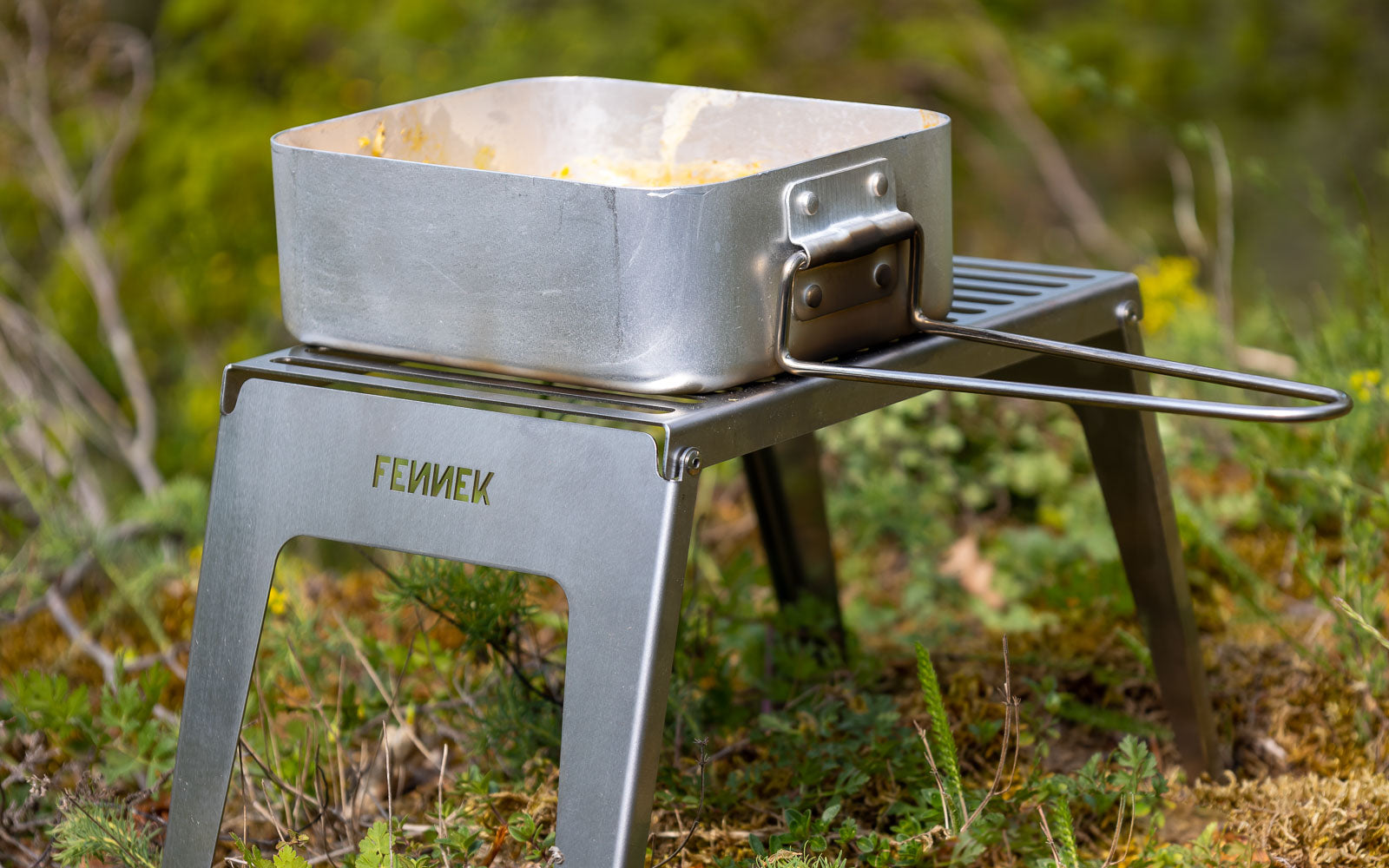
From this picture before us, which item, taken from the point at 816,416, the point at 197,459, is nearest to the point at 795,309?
the point at 816,416

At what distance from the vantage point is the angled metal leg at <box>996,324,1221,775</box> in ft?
5.00

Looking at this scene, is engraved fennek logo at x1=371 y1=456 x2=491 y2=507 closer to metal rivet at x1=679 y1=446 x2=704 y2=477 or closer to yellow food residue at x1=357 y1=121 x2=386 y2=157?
metal rivet at x1=679 y1=446 x2=704 y2=477

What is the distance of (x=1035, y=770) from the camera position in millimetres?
1400

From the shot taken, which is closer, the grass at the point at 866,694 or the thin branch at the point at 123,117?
the grass at the point at 866,694

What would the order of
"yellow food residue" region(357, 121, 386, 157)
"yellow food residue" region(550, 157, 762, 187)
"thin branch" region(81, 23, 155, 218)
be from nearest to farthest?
"yellow food residue" region(357, 121, 386, 157)
"yellow food residue" region(550, 157, 762, 187)
"thin branch" region(81, 23, 155, 218)

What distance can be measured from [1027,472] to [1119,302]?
3.66ft

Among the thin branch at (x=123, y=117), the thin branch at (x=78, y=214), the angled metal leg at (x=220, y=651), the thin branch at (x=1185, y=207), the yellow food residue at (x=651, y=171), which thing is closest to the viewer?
the angled metal leg at (x=220, y=651)

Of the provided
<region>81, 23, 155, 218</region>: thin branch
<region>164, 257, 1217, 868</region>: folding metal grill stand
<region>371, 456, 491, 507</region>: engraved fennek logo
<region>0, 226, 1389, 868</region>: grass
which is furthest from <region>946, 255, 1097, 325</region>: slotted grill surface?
<region>81, 23, 155, 218</region>: thin branch

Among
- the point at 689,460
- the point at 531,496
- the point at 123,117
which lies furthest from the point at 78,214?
the point at 689,460

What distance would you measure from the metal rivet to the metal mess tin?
0.27 feet

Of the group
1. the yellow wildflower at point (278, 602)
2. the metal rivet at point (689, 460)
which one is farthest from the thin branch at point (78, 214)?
the metal rivet at point (689, 460)

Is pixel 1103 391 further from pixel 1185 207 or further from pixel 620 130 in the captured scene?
pixel 1185 207

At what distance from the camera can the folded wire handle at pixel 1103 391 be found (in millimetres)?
1005

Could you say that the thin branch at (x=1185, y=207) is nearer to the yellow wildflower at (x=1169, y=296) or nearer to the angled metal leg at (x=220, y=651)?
the yellow wildflower at (x=1169, y=296)
